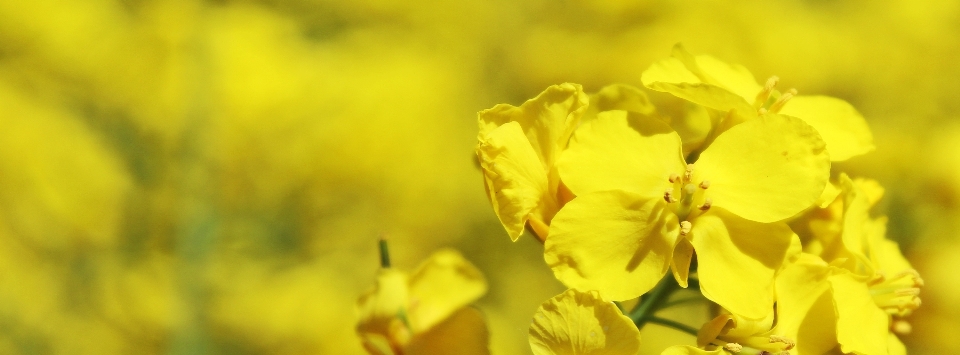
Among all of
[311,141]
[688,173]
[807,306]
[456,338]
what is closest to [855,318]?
[807,306]

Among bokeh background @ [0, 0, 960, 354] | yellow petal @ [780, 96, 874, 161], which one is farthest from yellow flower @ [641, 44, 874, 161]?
bokeh background @ [0, 0, 960, 354]

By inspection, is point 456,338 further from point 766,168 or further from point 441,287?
→ point 766,168

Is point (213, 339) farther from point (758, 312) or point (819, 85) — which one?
point (819, 85)

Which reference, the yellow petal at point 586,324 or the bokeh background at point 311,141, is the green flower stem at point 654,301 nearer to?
the yellow petal at point 586,324

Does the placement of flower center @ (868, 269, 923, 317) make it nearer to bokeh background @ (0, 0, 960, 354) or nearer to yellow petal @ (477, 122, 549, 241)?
yellow petal @ (477, 122, 549, 241)

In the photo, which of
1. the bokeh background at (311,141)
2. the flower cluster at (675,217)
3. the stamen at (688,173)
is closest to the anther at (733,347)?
the flower cluster at (675,217)

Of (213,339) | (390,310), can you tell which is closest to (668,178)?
(390,310)
